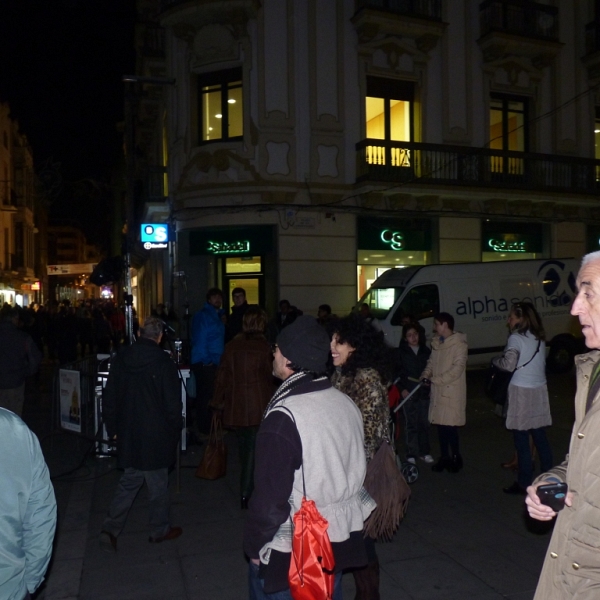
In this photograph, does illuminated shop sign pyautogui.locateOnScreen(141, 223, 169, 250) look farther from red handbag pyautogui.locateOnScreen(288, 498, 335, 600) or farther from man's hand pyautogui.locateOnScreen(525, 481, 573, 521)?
→ man's hand pyautogui.locateOnScreen(525, 481, 573, 521)

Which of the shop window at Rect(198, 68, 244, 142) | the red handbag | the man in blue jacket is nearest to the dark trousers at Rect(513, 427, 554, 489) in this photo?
the man in blue jacket

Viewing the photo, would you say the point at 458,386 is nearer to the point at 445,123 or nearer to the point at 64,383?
the point at 64,383

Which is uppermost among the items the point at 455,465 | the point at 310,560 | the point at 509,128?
the point at 509,128

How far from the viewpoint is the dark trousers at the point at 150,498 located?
17.7ft

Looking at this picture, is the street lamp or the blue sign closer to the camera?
the street lamp

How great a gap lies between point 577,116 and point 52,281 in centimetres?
9884

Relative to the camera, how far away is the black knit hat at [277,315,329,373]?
302cm

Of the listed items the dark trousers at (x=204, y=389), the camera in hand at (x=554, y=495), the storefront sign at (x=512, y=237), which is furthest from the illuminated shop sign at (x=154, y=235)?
the camera in hand at (x=554, y=495)

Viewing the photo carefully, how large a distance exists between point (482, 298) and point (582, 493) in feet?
42.2

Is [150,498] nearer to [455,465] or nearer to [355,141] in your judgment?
[455,465]

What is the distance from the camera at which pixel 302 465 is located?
9.13 feet

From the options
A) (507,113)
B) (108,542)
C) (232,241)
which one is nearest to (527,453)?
(108,542)

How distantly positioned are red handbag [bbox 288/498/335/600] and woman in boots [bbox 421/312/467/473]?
16.1 ft

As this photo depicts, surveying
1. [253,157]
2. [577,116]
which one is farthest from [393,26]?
[577,116]
